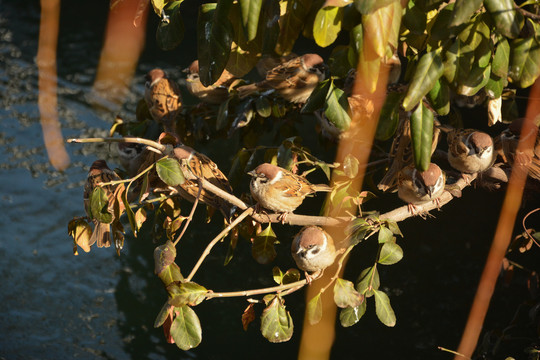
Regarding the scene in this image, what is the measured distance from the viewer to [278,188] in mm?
1343

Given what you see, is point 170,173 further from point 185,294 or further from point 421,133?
point 421,133

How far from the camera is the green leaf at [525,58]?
39.2 inches

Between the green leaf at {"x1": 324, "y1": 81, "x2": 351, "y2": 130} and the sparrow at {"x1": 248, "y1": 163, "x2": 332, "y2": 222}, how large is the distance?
0.28 meters

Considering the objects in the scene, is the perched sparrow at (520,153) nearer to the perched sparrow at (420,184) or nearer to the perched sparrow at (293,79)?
the perched sparrow at (420,184)

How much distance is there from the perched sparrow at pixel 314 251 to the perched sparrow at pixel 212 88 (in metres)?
0.74

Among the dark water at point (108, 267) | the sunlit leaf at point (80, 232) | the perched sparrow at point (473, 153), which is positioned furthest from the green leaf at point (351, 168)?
the dark water at point (108, 267)

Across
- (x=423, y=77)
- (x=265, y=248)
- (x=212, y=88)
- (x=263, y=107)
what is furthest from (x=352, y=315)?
(x=212, y=88)

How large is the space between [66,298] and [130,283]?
0.33 m

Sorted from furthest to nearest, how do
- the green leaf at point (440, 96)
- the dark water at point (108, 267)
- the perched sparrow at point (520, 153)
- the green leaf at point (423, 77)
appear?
the dark water at point (108, 267), the perched sparrow at point (520, 153), the green leaf at point (440, 96), the green leaf at point (423, 77)

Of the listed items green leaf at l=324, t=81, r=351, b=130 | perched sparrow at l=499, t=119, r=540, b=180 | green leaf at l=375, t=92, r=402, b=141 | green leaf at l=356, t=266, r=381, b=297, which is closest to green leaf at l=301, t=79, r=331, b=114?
green leaf at l=324, t=81, r=351, b=130

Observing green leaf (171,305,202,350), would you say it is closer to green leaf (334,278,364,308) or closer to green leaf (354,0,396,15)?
green leaf (334,278,364,308)

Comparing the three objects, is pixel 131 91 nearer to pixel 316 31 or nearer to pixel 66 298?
pixel 66 298

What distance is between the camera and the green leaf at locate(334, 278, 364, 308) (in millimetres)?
1128

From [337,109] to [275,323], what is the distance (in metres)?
0.44
